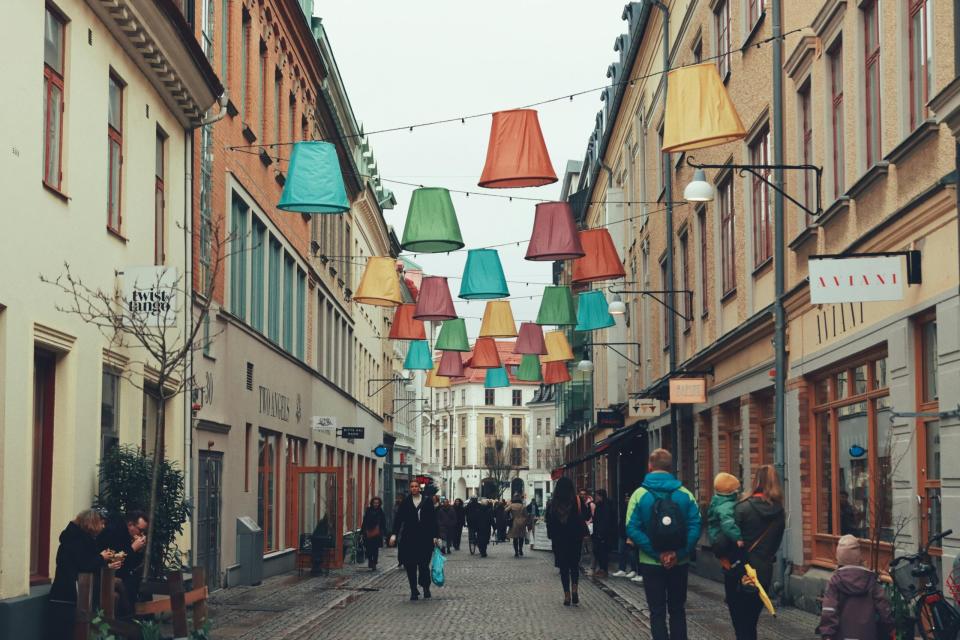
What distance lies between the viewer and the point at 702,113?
16641mm

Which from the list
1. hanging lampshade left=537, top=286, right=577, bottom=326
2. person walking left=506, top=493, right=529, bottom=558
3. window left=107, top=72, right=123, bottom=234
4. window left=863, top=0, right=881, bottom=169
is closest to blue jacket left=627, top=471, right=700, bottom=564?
window left=863, top=0, right=881, bottom=169

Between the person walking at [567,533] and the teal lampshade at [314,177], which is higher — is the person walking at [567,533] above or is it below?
below

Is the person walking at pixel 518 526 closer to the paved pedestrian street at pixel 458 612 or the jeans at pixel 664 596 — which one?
the paved pedestrian street at pixel 458 612

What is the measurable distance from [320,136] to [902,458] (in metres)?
27.1

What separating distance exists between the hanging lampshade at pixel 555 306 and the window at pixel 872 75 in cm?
1489

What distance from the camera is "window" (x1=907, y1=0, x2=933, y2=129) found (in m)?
13.5

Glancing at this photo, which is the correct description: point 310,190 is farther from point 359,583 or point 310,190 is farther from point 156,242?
point 359,583

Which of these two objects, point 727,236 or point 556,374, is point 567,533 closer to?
point 727,236

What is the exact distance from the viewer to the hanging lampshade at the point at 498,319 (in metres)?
30.9

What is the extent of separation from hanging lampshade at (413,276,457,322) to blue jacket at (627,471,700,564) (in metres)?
16.6

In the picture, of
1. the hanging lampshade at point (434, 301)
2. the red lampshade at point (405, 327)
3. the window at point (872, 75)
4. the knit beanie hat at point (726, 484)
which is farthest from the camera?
the red lampshade at point (405, 327)

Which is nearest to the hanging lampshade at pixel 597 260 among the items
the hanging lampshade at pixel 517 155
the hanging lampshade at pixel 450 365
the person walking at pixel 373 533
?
the hanging lampshade at pixel 517 155

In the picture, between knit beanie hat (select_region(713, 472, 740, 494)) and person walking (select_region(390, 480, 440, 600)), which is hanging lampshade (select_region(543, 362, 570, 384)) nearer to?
person walking (select_region(390, 480, 440, 600))

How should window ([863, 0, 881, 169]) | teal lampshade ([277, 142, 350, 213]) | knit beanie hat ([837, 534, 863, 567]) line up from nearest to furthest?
knit beanie hat ([837, 534, 863, 567]), window ([863, 0, 881, 169]), teal lampshade ([277, 142, 350, 213])
